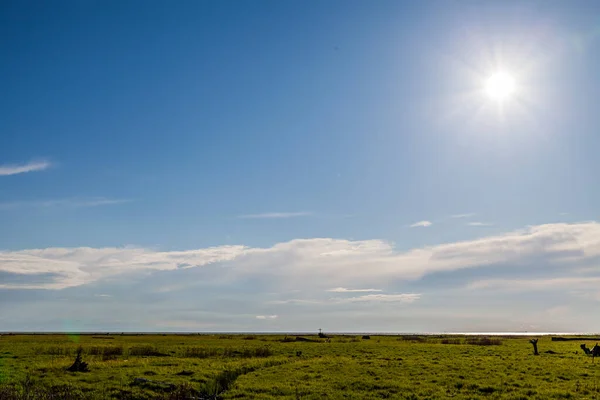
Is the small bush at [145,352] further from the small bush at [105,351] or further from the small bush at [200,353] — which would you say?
the small bush at [200,353]

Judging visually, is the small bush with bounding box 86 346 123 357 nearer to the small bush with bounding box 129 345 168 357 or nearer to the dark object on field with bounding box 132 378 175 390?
the small bush with bounding box 129 345 168 357

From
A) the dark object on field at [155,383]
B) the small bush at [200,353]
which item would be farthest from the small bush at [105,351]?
the dark object on field at [155,383]

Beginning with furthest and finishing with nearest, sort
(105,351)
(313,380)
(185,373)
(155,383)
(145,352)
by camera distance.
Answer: (105,351), (145,352), (185,373), (313,380), (155,383)

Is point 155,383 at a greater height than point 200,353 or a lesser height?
greater

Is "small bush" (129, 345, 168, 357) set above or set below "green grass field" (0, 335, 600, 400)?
below

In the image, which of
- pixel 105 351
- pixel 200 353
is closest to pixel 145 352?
pixel 105 351

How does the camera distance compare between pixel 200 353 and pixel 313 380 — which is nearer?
pixel 313 380

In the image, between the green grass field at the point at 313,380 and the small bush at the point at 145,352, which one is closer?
the green grass field at the point at 313,380

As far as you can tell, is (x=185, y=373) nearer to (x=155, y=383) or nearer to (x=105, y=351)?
(x=155, y=383)

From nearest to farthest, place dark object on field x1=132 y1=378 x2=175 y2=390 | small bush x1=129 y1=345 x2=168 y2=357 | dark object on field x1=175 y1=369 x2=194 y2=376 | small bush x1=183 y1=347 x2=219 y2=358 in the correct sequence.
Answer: dark object on field x1=132 y1=378 x2=175 y2=390 < dark object on field x1=175 y1=369 x2=194 y2=376 < small bush x1=129 y1=345 x2=168 y2=357 < small bush x1=183 y1=347 x2=219 y2=358

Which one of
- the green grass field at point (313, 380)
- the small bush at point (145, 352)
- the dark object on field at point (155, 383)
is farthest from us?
the small bush at point (145, 352)

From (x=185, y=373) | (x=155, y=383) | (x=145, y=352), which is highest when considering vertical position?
(x=155, y=383)

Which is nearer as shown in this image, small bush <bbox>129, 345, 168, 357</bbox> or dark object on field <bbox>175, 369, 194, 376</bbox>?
dark object on field <bbox>175, 369, 194, 376</bbox>

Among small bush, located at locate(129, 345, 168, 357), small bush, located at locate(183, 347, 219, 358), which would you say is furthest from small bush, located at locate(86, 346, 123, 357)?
small bush, located at locate(183, 347, 219, 358)
